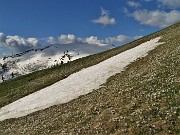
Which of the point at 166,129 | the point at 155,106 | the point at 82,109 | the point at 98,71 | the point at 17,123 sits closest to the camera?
the point at 166,129

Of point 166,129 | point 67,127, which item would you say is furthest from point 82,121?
point 166,129

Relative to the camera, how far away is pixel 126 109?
30.9 metres

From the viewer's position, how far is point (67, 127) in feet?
106

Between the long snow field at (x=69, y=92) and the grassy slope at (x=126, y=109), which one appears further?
the long snow field at (x=69, y=92)

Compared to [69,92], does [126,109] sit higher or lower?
lower

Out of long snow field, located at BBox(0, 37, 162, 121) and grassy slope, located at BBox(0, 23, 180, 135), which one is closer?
grassy slope, located at BBox(0, 23, 180, 135)

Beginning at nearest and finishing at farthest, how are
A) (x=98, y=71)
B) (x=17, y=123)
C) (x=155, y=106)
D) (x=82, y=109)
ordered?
1. (x=155, y=106)
2. (x=82, y=109)
3. (x=17, y=123)
4. (x=98, y=71)

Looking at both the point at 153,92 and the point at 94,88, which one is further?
the point at 94,88

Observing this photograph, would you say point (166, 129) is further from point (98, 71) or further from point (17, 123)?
point (98, 71)

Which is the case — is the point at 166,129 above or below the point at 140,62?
below

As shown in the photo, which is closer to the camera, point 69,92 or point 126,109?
point 126,109

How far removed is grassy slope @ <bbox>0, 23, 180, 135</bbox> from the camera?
26.8 metres

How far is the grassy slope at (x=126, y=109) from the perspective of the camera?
88.1ft

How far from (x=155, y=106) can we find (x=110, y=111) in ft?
14.8
